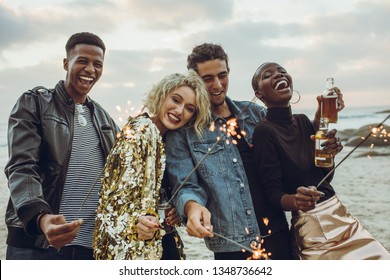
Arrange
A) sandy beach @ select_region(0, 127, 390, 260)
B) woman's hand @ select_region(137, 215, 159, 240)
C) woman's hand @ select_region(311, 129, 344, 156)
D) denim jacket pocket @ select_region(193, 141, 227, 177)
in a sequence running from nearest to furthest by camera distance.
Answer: woman's hand @ select_region(137, 215, 159, 240) < woman's hand @ select_region(311, 129, 344, 156) < denim jacket pocket @ select_region(193, 141, 227, 177) < sandy beach @ select_region(0, 127, 390, 260)

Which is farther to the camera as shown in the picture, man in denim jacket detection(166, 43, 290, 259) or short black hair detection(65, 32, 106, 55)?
short black hair detection(65, 32, 106, 55)

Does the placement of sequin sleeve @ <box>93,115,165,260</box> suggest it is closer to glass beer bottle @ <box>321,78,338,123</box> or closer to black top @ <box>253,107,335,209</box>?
black top @ <box>253,107,335,209</box>

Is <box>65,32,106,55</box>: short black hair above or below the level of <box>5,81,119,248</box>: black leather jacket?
above

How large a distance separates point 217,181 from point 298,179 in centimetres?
26

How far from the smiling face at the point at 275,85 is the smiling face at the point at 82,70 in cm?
57

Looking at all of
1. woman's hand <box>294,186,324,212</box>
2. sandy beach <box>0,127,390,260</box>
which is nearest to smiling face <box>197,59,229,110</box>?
woman's hand <box>294,186,324,212</box>

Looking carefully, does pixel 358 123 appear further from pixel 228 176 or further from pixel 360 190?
pixel 228 176

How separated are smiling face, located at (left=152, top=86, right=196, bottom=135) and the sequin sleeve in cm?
11

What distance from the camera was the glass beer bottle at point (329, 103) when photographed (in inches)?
51.9

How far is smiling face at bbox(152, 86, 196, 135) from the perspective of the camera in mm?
1308

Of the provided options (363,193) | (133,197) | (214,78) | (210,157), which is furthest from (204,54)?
(363,193)

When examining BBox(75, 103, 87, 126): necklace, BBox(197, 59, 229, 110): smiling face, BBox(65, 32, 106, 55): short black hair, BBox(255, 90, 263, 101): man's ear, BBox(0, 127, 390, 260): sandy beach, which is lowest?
BBox(0, 127, 390, 260): sandy beach
